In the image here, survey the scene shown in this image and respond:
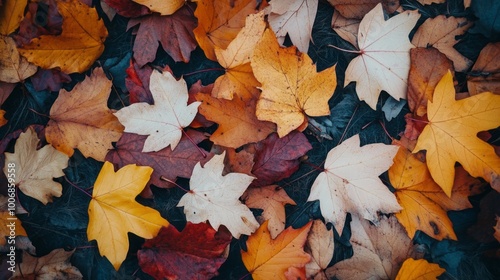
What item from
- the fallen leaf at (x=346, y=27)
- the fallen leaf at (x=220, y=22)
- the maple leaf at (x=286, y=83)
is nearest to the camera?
the maple leaf at (x=286, y=83)

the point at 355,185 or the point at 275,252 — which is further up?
the point at 355,185

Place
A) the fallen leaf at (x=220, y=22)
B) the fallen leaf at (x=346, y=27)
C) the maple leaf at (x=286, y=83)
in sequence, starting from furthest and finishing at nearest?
the fallen leaf at (x=346, y=27) → the fallen leaf at (x=220, y=22) → the maple leaf at (x=286, y=83)

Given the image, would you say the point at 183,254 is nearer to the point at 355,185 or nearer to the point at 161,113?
the point at 161,113

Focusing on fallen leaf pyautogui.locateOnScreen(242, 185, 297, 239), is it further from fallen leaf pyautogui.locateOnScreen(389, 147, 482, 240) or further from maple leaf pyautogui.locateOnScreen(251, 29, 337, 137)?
fallen leaf pyautogui.locateOnScreen(389, 147, 482, 240)

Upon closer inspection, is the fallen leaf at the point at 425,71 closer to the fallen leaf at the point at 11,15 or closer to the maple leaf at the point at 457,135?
the maple leaf at the point at 457,135

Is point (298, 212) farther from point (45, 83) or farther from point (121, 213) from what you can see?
point (45, 83)

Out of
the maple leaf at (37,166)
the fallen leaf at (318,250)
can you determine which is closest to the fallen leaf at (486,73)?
the fallen leaf at (318,250)

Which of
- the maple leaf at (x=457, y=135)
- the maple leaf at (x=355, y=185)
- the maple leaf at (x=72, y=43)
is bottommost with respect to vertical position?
Result: the maple leaf at (x=355, y=185)

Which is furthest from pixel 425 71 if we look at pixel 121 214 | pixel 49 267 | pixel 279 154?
pixel 49 267
